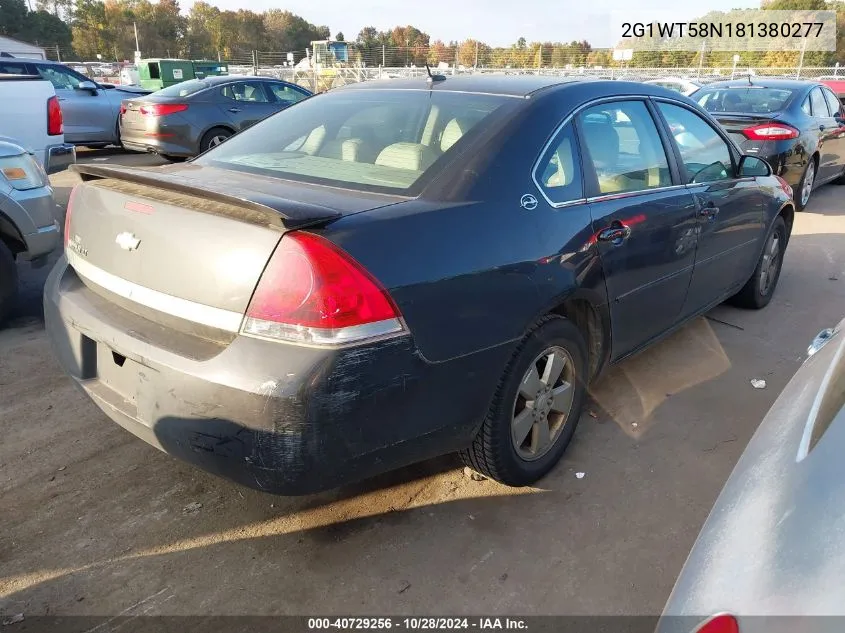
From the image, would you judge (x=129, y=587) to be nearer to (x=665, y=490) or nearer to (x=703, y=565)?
(x=703, y=565)

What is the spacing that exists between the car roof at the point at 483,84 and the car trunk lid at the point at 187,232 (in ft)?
3.31

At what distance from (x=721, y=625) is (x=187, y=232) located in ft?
5.83

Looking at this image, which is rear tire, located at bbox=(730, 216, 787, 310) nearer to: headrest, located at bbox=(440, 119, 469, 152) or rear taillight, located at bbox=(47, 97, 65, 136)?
headrest, located at bbox=(440, 119, 469, 152)

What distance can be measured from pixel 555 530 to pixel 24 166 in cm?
409

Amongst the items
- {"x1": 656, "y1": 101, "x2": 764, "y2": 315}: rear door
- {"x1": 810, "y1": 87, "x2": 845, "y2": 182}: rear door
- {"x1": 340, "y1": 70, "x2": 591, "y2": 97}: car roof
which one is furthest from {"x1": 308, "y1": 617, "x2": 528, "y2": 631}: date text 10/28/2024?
{"x1": 810, "y1": 87, "x2": 845, "y2": 182}: rear door

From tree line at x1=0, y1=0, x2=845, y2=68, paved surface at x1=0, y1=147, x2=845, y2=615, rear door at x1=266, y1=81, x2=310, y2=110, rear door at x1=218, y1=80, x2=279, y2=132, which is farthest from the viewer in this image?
tree line at x1=0, y1=0, x2=845, y2=68

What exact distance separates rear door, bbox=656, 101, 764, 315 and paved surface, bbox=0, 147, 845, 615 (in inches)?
31.6

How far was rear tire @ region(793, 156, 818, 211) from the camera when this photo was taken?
8.02 m

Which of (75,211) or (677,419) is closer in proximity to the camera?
(75,211)

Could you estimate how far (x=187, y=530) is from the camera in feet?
7.91

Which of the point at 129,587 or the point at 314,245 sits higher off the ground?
→ the point at 314,245

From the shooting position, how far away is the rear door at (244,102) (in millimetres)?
10250

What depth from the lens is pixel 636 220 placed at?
294cm

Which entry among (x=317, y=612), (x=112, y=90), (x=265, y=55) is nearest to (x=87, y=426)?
(x=317, y=612)
